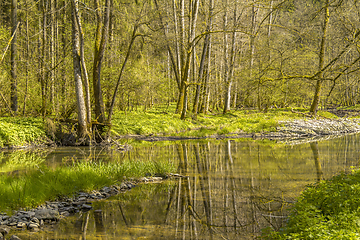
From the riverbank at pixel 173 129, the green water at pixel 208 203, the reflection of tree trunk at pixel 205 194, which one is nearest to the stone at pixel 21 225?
the green water at pixel 208 203

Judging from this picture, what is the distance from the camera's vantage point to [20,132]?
14820mm

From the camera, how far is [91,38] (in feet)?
67.7

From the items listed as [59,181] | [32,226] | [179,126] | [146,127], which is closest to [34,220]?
[32,226]

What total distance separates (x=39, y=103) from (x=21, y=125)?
15.5 ft

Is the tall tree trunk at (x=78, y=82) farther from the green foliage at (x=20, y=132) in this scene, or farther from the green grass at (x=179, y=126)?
the green grass at (x=179, y=126)

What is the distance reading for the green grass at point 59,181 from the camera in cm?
578

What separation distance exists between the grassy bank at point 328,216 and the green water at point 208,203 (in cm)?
67

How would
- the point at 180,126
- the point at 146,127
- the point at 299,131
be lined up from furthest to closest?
1. the point at 180,126
2. the point at 299,131
3. the point at 146,127

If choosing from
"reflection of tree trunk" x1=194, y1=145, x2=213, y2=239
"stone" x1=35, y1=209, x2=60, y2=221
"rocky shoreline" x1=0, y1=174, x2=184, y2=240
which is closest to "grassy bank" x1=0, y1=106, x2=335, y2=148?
"reflection of tree trunk" x1=194, y1=145, x2=213, y2=239

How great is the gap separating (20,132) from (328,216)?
14.1m

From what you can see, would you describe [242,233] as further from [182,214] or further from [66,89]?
[66,89]

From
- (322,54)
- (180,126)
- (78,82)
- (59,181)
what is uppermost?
(322,54)

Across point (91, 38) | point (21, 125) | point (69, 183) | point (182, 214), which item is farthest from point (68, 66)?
→ point (182, 214)

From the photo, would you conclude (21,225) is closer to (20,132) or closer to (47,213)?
(47,213)
